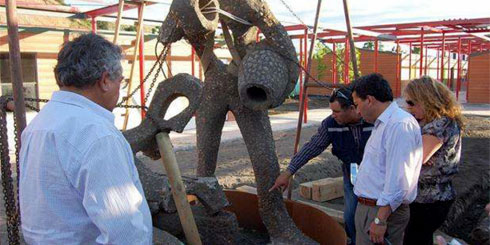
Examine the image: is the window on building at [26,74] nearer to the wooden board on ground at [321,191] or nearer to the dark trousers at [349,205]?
the wooden board on ground at [321,191]

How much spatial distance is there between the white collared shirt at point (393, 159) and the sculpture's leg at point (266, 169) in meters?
0.93

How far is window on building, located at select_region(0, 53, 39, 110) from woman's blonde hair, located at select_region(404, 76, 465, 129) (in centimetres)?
731

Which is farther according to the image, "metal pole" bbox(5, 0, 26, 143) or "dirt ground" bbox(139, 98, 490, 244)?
"dirt ground" bbox(139, 98, 490, 244)

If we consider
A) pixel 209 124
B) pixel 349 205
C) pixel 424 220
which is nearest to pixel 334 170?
pixel 349 205

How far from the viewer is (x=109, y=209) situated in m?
1.21

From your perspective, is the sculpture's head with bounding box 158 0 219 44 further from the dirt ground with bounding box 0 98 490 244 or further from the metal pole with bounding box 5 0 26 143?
the dirt ground with bounding box 0 98 490 244

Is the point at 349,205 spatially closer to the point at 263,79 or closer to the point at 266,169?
the point at 266,169

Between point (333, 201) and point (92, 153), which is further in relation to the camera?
point (333, 201)

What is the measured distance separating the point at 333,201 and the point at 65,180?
155 inches

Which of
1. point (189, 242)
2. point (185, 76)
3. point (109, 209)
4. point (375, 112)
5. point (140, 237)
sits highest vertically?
point (185, 76)

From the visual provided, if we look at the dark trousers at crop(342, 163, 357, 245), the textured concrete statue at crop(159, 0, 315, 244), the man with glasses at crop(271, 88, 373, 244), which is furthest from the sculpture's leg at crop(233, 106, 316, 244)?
the dark trousers at crop(342, 163, 357, 245)

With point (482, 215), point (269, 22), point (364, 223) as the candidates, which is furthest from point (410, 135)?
point (482, 215)

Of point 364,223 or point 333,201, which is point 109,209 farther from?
point 333,201

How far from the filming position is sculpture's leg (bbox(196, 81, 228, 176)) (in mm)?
3117
